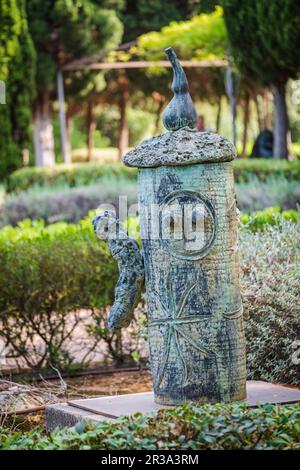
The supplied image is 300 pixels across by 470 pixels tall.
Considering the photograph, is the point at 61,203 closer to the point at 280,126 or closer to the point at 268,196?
the point at 268,196

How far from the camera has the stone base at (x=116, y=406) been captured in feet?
15.8

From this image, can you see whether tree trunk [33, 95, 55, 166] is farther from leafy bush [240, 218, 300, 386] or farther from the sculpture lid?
the sculpture lid

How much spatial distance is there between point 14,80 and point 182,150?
15959mm

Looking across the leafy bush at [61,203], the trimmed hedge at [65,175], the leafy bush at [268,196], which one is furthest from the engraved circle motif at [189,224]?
the trimmed hedge at [65,175]

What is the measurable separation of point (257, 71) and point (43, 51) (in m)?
9.35

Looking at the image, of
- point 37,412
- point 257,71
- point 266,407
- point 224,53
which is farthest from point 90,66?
point 266,407

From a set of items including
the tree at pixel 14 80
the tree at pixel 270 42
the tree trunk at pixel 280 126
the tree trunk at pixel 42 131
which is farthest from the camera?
the tree trunk at pixel 42 131

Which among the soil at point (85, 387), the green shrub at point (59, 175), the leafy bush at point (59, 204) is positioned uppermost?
the green shrub at point (59, 175)

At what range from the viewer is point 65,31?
25391mm

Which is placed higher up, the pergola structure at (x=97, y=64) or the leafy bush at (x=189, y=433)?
the pergola structure at (x=97, y=64)

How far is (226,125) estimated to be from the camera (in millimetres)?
49438

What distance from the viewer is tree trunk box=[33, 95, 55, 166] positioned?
2691 cm

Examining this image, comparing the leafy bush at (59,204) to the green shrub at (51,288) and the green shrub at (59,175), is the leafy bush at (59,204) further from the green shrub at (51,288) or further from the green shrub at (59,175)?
the green shrub at (51,288)

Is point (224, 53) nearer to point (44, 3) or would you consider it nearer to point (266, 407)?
point (44, 3)
